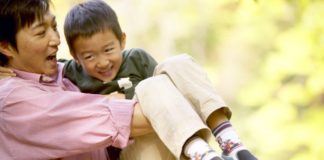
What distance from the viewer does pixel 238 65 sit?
2.91 metres

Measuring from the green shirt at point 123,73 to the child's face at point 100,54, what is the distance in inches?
0.8

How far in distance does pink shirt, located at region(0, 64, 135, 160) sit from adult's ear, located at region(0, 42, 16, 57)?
0.40ft

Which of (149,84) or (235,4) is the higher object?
(235,4)

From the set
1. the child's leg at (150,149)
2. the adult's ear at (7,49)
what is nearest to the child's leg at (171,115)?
the child's leg at (150,149)

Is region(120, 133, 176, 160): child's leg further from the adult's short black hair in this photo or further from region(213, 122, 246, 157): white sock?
the adult's short black hair

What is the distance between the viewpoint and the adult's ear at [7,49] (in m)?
1.34

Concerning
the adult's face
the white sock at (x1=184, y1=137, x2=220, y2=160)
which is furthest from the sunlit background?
the white sock at (x1=184, y1=137, x2=220, y2=160)

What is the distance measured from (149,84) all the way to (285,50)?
1.77 metres

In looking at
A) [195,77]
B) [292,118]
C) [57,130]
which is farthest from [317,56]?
[57,130]

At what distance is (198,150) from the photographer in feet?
3.81

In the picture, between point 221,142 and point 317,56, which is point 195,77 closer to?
point 221,142

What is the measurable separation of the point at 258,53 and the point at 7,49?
1773 millimetres

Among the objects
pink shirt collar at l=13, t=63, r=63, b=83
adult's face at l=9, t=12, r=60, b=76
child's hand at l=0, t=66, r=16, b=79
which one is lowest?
child's hand at l=0, t=66, r=16, b=79

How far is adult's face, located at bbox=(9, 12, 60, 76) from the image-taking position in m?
1.33
